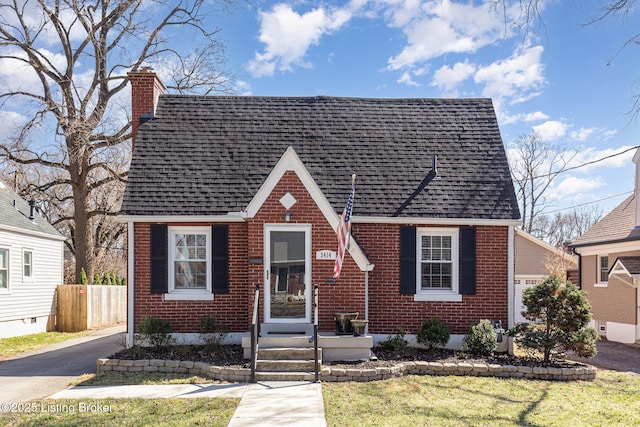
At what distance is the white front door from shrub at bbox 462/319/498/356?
154 inches

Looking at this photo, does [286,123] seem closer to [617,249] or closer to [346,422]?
[346,422]

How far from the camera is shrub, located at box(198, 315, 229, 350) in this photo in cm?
1221

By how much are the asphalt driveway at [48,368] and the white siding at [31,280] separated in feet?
8.57

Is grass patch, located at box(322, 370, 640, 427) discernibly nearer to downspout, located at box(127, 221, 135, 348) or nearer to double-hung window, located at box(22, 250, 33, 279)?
downspout, located at box(127, 221, 135, 348)

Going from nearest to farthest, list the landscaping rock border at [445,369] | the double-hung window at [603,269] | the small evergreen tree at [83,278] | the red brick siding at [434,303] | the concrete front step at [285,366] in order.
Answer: the concrete front step at [285,366]
the landscaping rock border at [445,369]
the red brick siding at [434,303]
the double-hung window at [603,269]
the small evergreen tree at [83,278]

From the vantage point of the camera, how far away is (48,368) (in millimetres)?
12008

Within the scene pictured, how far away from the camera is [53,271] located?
21.2 meters

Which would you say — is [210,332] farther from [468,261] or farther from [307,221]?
[468,261]

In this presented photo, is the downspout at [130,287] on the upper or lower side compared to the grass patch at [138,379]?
upper

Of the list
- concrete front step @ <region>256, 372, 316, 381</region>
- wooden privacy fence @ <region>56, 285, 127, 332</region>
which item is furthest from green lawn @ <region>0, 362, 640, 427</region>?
wooden privacy fence @ <region>56, 285, 127, 332</region>

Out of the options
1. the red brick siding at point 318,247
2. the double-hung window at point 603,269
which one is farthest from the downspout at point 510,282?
the double-hung window at point 603,269

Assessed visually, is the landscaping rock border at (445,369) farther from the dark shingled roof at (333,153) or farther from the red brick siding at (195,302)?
the dark shingled roof at (333,153)

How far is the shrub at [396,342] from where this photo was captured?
12.3 metres

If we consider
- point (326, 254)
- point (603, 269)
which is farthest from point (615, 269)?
point (326, 254)
